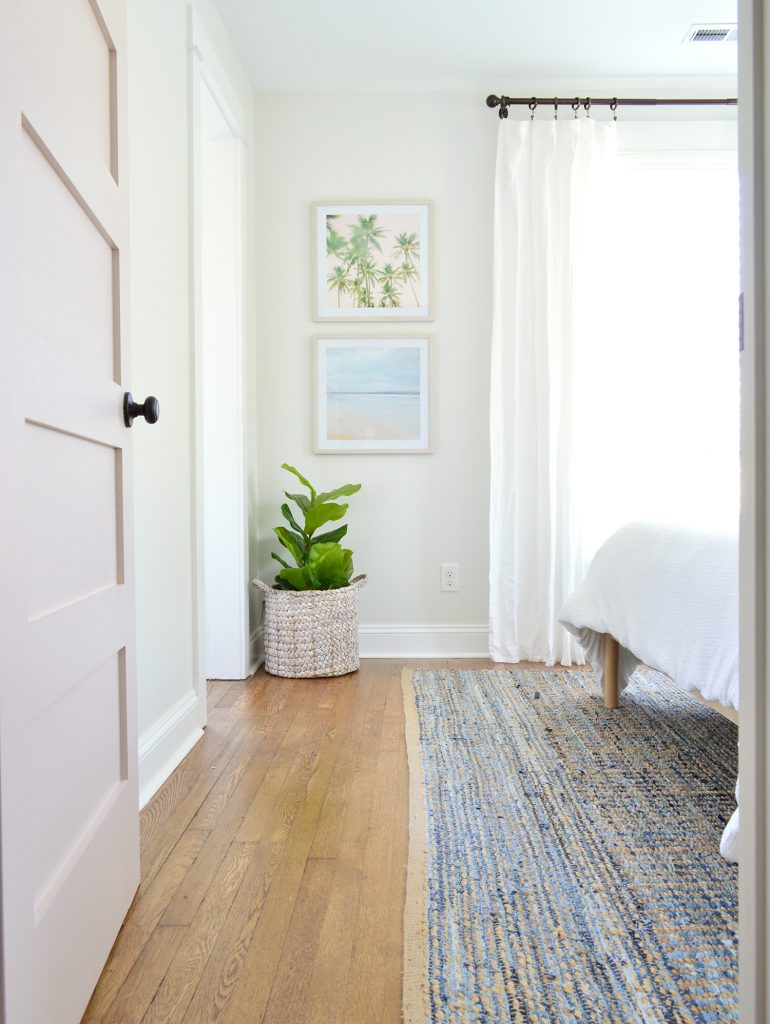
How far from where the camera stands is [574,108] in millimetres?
3594

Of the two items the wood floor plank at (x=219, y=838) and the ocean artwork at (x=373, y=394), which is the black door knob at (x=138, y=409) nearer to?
the wood floor plank at (x=219, y=838)

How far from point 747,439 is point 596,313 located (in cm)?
294

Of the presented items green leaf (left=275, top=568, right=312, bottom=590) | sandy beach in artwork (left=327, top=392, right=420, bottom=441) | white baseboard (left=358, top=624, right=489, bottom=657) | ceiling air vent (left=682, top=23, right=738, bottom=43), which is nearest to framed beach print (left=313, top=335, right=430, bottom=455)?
sandy beach in artwork (left=327, top=392, right=420, bottom=441)

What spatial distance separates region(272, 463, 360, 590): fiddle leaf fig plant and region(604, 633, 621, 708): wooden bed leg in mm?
1111

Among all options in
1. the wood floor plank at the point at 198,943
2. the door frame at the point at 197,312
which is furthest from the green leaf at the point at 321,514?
the wood floor plank at the point at 198,943

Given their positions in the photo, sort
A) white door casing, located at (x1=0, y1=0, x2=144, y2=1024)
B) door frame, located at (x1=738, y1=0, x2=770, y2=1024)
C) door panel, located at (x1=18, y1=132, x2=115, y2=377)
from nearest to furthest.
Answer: door frame, located at (x1=738, y1=0, x2=770, y2=1024)
white door casing, located at (x1=0, y1=0, x2=144, y2=1024)
door panel, located at (x1=18, y1=132, x2=115, y2=377)

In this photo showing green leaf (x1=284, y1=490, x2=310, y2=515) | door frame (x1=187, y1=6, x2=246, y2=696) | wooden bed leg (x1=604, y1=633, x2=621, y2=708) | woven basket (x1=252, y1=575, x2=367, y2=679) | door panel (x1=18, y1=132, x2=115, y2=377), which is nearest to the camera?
door panel (x1=18, y1=132, x2=115, y2=377)

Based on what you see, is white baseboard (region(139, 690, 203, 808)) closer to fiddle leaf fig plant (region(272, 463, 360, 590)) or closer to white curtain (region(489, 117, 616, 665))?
fiddle leaf fig plant (region(272, 463, 360, 590))

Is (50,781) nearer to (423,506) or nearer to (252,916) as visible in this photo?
(252,916)

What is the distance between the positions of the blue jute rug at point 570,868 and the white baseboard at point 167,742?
66 centimetres

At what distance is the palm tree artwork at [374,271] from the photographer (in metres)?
3.72

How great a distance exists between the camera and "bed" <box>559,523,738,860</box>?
6.35 ft

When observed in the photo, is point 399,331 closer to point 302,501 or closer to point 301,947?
Result: point 302,501

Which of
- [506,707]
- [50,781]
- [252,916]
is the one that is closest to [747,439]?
[50,781]
